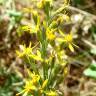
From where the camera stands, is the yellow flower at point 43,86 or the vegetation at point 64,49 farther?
the vegetation at point 64,49

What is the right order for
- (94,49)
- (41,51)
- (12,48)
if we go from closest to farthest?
(41,51) < (94,49) < (12,48)

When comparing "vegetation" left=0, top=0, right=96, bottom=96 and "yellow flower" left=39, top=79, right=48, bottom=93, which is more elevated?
"yellow flower" left=39, top=79, right=48, bottom=93

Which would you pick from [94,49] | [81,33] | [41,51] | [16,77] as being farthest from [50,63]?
[81,33]

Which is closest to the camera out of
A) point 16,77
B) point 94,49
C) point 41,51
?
point 41,51

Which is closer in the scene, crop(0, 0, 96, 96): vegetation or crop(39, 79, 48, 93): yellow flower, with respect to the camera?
crop(39, 79, 48, 93): yellow flower

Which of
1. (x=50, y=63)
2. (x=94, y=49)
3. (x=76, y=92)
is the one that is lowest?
→ (x=76, y=92)

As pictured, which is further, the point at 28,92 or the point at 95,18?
the point at 95,18

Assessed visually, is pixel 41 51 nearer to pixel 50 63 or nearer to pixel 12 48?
pixel 50 63

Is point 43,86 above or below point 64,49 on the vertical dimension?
above

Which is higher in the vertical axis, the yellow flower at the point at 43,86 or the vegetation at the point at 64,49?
the yellow flower at the point at 43,86

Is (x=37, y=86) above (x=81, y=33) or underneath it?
above

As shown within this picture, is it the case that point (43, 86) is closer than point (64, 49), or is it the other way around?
point (43, 86)
